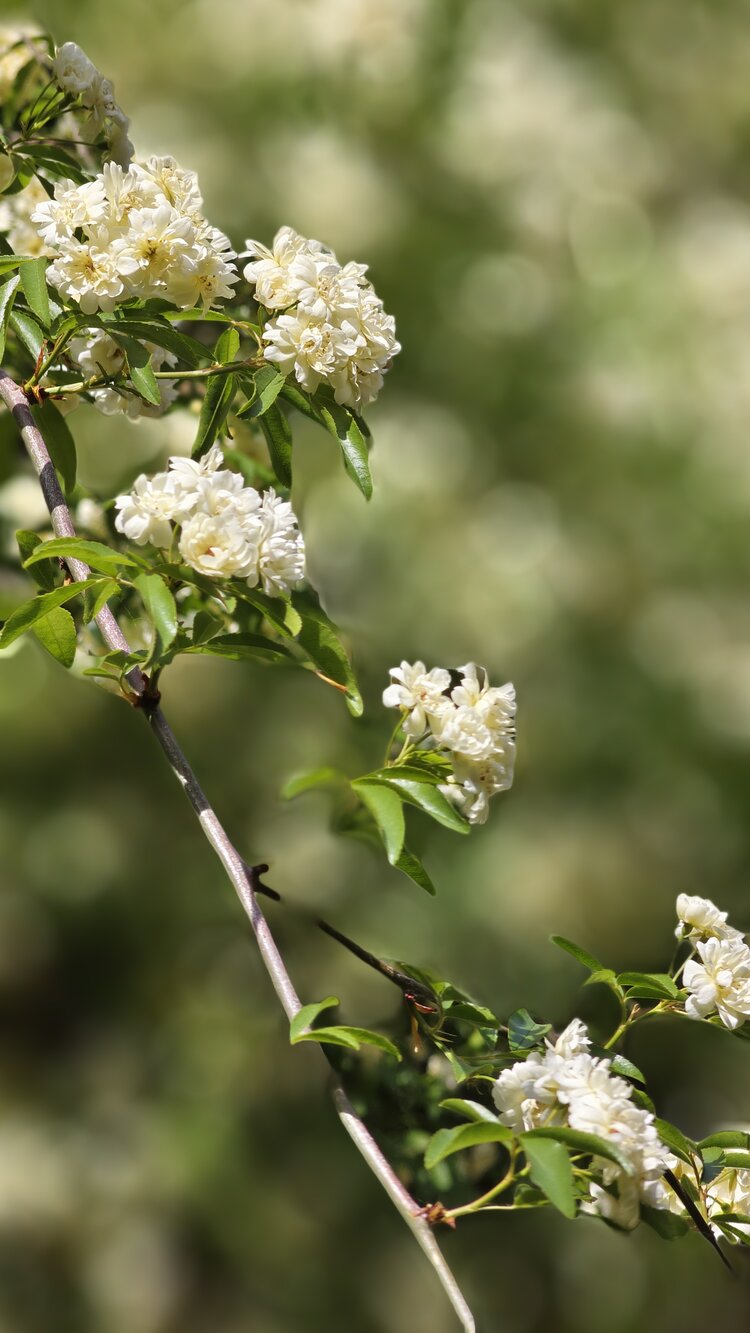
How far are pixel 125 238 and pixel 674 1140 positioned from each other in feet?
1.46

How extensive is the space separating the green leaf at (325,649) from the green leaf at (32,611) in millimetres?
97

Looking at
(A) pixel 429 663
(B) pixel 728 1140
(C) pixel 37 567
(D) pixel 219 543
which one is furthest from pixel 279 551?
(A) pixel 429 663

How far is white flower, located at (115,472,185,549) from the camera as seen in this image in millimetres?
490

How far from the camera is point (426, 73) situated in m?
1.87

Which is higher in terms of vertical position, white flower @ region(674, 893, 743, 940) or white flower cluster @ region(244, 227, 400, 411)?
white flower cluster @ region(244, 227, 400, 411)

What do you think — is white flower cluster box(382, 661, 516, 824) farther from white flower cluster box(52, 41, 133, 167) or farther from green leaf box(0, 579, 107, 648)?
white flower cluster box(52, 41, 133, 167)

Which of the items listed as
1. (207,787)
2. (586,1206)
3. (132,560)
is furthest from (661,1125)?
(207,787)

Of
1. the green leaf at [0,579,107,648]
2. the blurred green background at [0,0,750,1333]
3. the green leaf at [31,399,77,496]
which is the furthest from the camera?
the blurred green background at [0,0,750,1333]

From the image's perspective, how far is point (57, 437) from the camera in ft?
1.99

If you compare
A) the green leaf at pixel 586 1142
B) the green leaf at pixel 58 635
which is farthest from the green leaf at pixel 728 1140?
the green leaf at pixel 58 635

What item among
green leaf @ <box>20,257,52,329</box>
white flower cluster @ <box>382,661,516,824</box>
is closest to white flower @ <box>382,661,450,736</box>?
white flower cluster @ <box>382,661,516,824</box>

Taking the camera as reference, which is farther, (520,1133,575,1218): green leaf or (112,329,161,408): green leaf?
(112,329,161,408): green leaf

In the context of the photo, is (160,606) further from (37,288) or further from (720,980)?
(720,980)

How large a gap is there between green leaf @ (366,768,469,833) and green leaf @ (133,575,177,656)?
0.39ft
